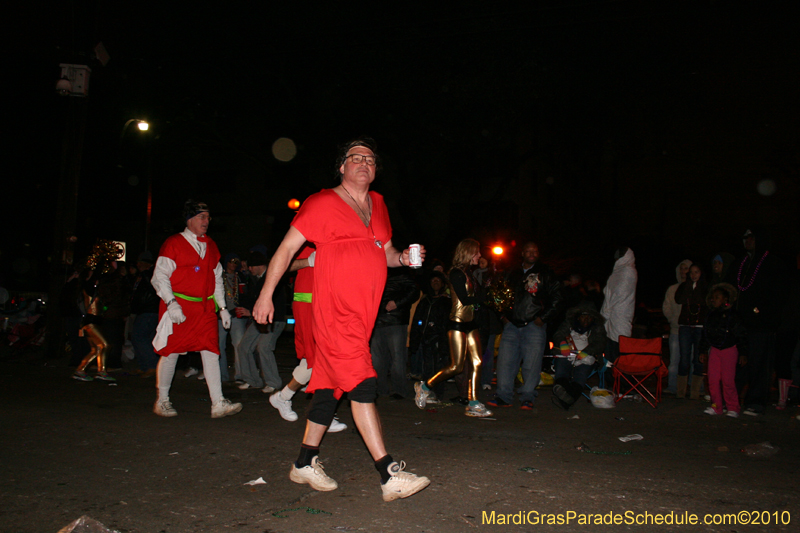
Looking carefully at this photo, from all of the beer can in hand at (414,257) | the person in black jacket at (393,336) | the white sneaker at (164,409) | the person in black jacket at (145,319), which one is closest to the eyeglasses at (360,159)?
the beer can in hand at (414,257)

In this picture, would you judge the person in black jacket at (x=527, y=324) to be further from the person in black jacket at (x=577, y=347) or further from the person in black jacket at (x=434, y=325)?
the person in black jacket at (x=434, y=325)

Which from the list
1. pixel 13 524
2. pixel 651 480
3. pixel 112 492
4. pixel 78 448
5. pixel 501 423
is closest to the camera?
pixel 13 524

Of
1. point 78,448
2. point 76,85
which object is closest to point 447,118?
point 76,85

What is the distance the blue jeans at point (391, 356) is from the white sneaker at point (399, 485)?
13.0 ft

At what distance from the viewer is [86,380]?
8.73 meters

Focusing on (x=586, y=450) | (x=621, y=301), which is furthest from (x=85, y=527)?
(x=621, y=301)

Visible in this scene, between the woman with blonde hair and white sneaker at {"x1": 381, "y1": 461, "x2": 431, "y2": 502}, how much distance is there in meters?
3.23

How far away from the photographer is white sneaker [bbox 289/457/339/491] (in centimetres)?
383

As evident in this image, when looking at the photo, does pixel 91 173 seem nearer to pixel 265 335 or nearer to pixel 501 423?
pixel 265 335

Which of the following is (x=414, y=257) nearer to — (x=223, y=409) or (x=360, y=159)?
(x=360, y=159)

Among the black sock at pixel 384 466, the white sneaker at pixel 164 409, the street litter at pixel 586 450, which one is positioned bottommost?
the white sneaker at pixel 164 409

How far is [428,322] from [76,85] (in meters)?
9.41

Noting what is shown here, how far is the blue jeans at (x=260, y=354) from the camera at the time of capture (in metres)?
7.97

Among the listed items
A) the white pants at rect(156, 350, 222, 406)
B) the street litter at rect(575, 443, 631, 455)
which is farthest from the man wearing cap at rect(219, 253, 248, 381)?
the street litter at rect(575, 443, 631, 455)
